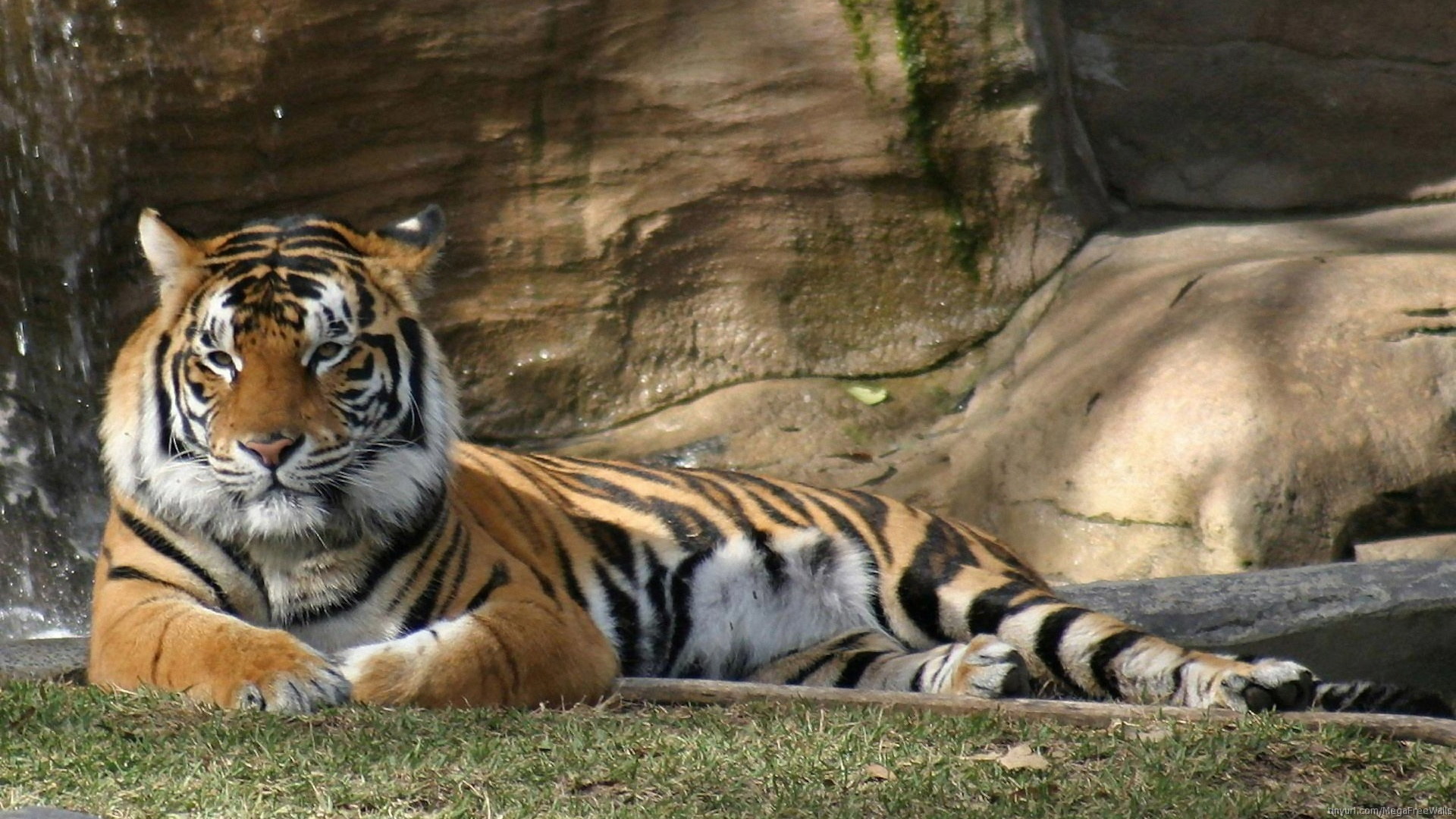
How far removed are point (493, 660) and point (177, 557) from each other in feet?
2.39

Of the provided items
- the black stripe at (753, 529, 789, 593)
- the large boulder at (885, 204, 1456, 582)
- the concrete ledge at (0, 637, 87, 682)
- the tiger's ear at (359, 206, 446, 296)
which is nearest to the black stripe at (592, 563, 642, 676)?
the black stripe at (753, 529, 789, 593)

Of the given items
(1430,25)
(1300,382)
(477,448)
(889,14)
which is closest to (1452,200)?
(1430,25)

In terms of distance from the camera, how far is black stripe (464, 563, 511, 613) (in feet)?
12.1

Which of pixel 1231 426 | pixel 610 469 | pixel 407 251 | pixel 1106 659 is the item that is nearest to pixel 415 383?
pixel 407 251

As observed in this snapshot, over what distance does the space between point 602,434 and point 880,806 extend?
4.53 meters

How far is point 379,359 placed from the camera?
12.2 ft

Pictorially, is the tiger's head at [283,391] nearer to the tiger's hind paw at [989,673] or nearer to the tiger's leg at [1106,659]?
the tiger's hind paw at [989,673]

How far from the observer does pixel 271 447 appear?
3455 millimetres

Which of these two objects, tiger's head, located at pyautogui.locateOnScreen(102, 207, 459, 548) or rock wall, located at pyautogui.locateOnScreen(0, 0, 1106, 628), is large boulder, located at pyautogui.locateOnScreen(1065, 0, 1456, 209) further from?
tiger's head, located at pyautogui.locateOnScreen(102, 207, 459, 548)

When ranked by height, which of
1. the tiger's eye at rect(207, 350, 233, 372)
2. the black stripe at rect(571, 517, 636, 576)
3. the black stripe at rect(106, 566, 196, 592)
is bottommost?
the black stripe at rect(571, 517, 636, 576)

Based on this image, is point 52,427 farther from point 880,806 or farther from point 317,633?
point 880,806

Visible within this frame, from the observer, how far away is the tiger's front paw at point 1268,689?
3.36m

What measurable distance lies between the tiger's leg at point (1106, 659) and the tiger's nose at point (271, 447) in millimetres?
1671

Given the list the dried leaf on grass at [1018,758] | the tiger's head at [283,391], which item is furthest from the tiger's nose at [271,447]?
the dried leaf on grass at [1018,758]
